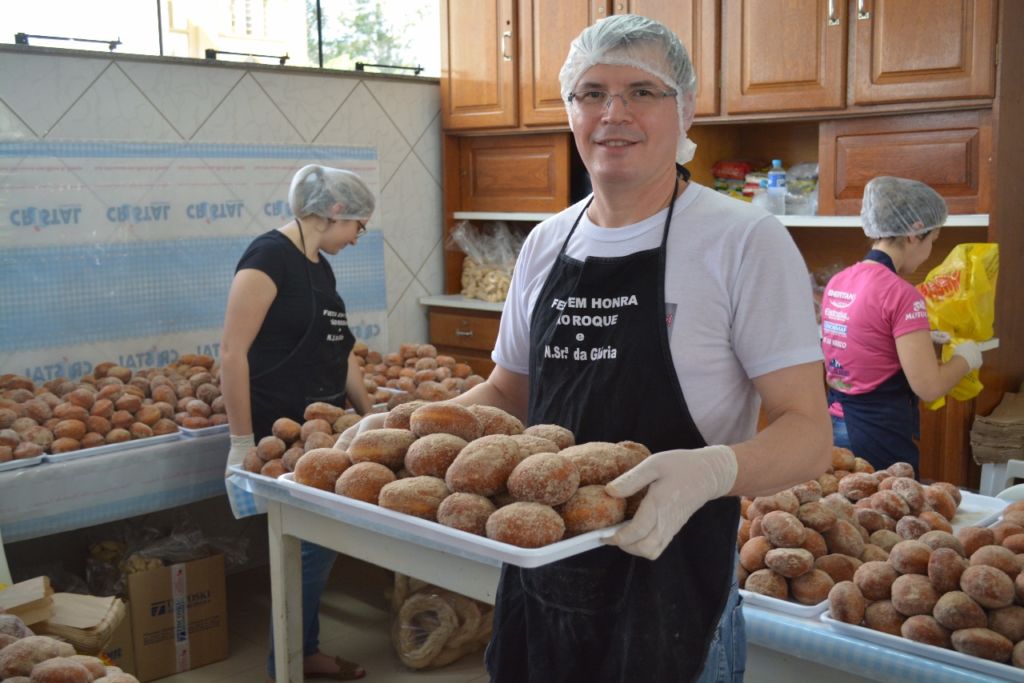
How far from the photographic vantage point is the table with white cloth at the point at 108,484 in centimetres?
304

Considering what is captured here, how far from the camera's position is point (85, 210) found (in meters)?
3.84

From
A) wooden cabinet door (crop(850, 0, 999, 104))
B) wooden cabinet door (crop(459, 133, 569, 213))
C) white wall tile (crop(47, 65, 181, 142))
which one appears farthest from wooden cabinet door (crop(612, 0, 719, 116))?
white wall tile (crop(47, 65, 181, 142))

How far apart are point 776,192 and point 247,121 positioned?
2282mm

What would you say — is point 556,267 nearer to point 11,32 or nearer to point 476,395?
point 476,395

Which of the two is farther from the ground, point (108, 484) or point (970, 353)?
point (970, 353)

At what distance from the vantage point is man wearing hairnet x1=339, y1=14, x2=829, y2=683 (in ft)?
4.60

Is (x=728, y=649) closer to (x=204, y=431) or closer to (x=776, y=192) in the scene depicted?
(x=204, y=431)

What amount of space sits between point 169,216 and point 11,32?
89 cm

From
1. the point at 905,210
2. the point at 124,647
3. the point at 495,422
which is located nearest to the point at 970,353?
the point at 905,210

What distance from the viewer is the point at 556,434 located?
149 cm

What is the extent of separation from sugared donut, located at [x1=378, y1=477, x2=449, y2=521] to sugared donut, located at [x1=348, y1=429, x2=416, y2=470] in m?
0.13

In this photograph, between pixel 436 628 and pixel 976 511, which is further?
pixel 436 628

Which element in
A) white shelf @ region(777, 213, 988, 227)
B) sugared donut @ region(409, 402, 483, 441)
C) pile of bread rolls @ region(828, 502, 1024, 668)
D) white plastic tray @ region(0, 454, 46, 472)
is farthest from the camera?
white shelf @ region(777, 213, 988, 227)

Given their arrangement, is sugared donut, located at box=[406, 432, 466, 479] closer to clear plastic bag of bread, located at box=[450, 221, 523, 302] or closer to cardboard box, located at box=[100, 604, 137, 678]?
cardboard box, located at box=[100, 604, 137, 678]
